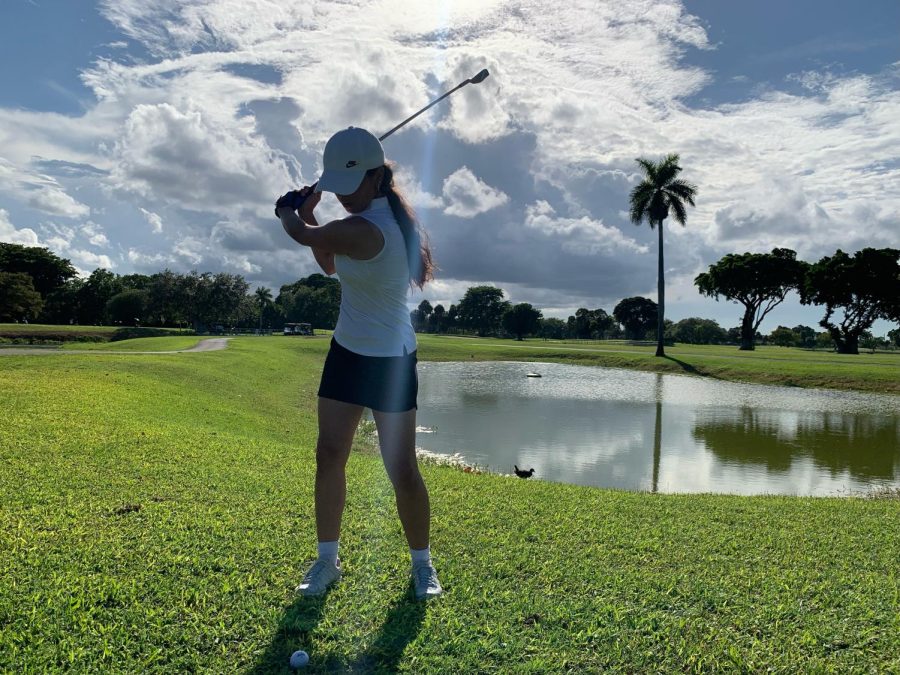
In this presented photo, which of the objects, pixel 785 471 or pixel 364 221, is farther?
pixel 785 471

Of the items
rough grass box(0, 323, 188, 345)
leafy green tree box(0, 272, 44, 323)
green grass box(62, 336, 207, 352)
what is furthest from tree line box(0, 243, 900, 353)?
green grass box(62, 336, 207, 352)

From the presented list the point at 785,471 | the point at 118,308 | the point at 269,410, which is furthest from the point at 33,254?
the point at 785,471

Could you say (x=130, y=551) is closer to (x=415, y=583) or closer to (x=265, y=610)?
(x=265, y=610)

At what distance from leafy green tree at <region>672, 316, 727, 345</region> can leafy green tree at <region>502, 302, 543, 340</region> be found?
118 feet

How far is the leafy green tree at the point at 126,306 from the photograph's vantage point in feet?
237

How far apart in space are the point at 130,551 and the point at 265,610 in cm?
110

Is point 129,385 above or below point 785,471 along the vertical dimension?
above

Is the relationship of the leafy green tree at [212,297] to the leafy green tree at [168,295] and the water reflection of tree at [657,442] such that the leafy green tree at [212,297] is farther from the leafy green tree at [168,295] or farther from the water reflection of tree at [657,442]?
the water reflection of tree at [657,442]

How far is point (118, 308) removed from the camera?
7269 centimetres

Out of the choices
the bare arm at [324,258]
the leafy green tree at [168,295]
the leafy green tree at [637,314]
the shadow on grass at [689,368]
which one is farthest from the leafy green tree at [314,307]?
the bare arm at [324,258]

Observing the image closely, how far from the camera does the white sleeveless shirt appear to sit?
298 cm

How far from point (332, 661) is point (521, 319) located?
12252 centimetres

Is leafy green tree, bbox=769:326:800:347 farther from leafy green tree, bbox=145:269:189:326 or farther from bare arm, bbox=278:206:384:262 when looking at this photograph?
bare arm, bbox=278:206:384:262

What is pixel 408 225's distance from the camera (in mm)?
3125
